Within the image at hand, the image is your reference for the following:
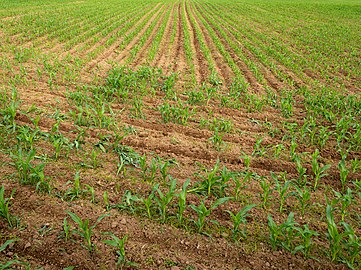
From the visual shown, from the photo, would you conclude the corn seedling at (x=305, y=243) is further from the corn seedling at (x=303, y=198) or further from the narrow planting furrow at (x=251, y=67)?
the narrow planting furrow at (x=251, y=67)

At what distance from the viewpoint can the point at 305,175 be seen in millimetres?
4164

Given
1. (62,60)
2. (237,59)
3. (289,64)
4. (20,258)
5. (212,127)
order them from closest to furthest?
(20,258)
(212,127)
(62,60)
(289,64)
(237,59)

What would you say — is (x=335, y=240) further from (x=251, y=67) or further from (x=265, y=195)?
(x=251, y=67)

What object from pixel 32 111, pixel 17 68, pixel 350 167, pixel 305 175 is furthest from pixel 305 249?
pixel 17 68

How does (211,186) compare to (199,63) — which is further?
(199,63)

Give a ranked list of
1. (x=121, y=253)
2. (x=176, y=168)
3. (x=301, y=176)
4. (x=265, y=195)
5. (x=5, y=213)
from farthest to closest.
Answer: (x=176, y=168) → (x=301, y=176) → (x=265, y=195) → (x=5, y=213) → (x=121, y=253)

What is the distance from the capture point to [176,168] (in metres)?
4.21

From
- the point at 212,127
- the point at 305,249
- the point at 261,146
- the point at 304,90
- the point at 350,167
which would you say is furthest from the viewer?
the point at 304,90

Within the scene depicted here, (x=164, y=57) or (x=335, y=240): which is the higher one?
(x=164, y=57)

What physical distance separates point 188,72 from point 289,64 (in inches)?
163

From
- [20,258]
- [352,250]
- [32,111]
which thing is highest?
[32,111]

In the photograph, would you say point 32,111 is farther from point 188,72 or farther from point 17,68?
point 188,72

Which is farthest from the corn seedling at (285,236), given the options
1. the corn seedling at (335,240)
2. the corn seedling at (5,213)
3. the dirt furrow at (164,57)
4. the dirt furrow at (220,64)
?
the dirt furrow at (164,57)

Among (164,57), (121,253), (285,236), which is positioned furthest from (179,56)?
(121,253)
